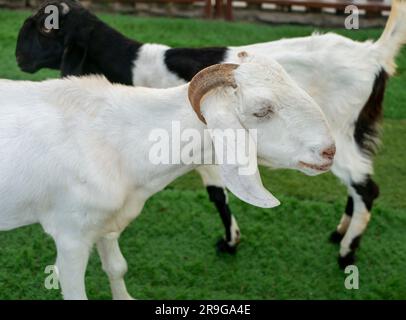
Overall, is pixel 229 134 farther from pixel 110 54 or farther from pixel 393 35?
pixel 110 54

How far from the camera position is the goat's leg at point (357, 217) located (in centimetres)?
407

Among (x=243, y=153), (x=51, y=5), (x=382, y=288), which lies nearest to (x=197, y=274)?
(x=382, y=288)

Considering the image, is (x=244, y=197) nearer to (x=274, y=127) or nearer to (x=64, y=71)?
(x=274, y=127)

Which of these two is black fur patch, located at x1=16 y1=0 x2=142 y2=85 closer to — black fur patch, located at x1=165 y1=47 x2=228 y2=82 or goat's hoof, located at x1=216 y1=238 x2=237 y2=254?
black fur patch, located at x1=165 y1=47 x2=228 y2=82

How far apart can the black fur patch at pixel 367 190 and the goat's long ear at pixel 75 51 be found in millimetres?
2112

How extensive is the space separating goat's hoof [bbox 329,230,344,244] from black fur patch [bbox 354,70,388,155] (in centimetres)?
70

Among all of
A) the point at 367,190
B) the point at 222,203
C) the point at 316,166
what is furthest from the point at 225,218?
the point at 316,166

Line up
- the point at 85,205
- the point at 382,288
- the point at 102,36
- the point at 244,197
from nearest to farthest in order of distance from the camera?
1. the point at 244,197
2. the point at 85,205
3. the point at 382,288
4. the point at 102,36

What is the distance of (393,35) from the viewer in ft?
13.2

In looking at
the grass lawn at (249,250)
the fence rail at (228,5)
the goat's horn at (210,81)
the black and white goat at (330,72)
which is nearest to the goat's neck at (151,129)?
the goat's horn at (210,81)

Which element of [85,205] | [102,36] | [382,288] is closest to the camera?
[85,205]

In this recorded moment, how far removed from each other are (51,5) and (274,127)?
98.5 inches

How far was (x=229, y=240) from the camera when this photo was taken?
14.2 feet

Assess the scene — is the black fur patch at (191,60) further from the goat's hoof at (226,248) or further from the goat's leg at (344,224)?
the goat's leg at (344,224)
